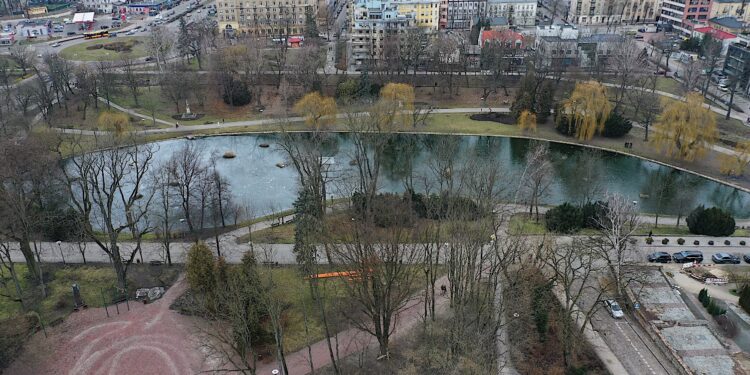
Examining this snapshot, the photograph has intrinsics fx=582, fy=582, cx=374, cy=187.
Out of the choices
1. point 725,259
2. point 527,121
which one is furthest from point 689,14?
point 725,259

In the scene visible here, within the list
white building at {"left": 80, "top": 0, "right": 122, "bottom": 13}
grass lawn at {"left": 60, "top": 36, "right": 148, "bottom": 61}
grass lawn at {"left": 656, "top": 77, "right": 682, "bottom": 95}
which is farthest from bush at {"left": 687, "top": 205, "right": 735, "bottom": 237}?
white building at {"left": 80, "top": 0, "right": 122, "bottom": 13}

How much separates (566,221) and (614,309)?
29.0 feet

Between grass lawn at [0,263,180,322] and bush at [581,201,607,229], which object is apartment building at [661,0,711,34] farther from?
grass lawn at [0,263,180,322]

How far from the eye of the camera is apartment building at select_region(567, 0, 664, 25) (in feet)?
317

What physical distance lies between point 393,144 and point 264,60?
26687mm

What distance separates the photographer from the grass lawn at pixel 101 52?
8162 cm

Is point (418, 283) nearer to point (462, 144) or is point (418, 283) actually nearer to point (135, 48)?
point (462, 144)

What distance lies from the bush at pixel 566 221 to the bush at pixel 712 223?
23.6 ft

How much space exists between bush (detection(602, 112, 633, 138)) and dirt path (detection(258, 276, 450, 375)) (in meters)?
31.5

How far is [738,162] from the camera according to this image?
46156mm

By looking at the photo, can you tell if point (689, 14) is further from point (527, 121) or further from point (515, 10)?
point (527, 121)

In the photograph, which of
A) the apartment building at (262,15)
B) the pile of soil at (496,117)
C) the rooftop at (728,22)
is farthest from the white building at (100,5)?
the rooftop at (728,22)

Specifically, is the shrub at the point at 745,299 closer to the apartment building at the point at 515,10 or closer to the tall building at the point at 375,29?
the tall building at the point at 375,29

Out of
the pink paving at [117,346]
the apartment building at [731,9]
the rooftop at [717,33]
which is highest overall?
the apartment building at [731,9]
